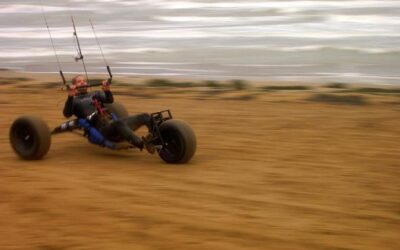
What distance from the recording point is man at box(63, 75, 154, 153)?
8336 millimetres

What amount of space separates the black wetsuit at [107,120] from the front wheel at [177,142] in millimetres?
263

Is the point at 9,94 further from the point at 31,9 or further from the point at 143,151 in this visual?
the point at 31,9

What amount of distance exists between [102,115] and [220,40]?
1980cm

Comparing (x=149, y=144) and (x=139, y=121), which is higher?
(x=139, y=121)

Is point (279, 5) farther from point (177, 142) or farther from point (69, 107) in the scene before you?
point (177, 142)

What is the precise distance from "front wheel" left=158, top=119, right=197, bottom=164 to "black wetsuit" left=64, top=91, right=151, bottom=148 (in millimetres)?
263

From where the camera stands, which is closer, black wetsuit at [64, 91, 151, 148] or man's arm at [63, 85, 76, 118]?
black wetsuit at [64, 91, 151, 148]

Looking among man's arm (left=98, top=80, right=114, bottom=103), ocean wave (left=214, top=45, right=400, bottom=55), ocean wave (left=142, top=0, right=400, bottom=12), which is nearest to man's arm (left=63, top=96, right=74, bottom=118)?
man's arm (left=98, top=80, right=114, bottom=103)

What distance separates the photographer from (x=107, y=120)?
28.6ft

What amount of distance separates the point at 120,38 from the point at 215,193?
24154 mm

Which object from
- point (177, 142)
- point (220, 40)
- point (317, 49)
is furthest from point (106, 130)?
point (220, 40)

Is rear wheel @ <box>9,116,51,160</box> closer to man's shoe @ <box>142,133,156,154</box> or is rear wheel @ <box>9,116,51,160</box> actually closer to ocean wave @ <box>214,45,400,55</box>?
man's shoe @ <box>142,133,156,154</box>

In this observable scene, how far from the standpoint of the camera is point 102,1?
49094 mm

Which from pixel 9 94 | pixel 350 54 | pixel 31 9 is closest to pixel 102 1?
pixel 31 9
